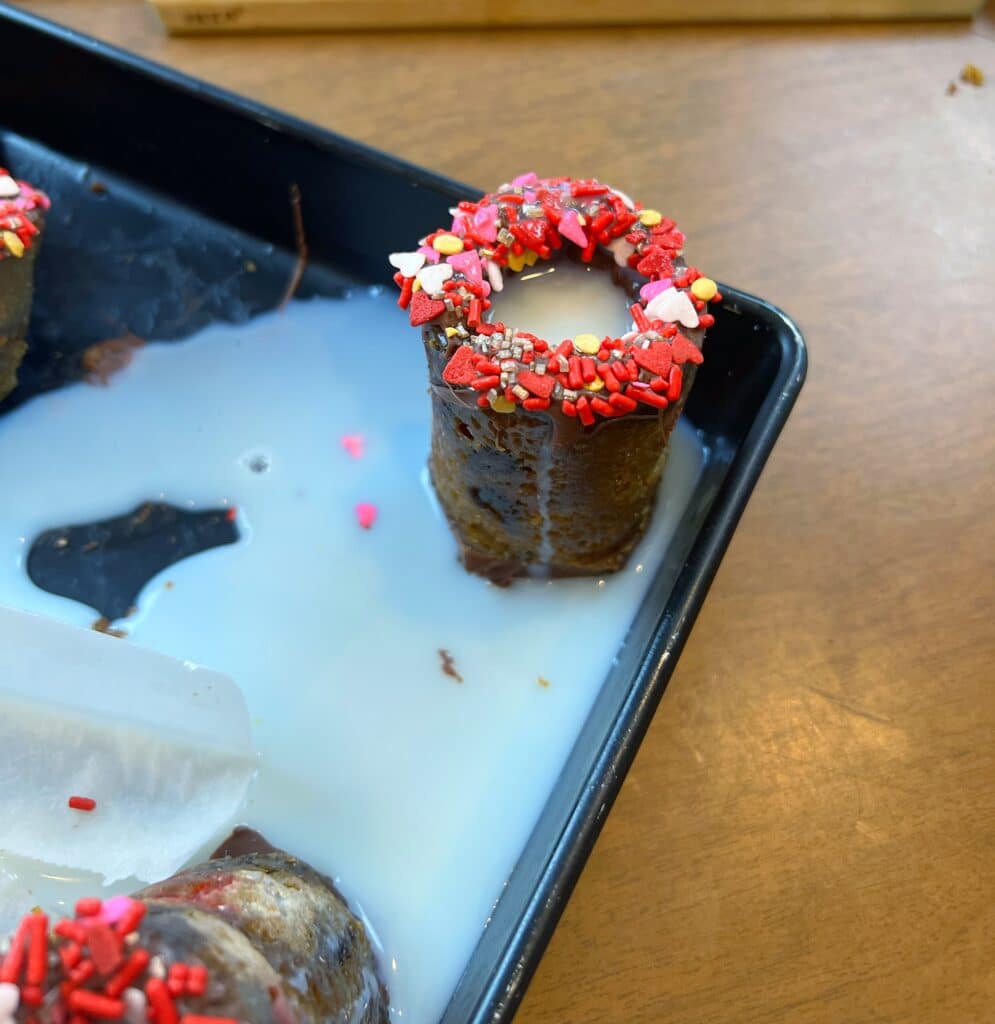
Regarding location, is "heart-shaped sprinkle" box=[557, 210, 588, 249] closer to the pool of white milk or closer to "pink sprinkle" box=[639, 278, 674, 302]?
"pink sprinkle" box=[639, 278, 674, 302]

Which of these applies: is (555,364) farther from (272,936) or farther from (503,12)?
(503,12)

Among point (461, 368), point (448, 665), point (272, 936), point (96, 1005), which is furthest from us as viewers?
point (448, 665)

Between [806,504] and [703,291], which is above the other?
[703,291]

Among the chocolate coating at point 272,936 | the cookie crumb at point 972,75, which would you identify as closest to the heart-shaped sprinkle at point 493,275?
the chocolate coating at point 272,936

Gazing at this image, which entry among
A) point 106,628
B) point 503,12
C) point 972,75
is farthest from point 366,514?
point 972,75

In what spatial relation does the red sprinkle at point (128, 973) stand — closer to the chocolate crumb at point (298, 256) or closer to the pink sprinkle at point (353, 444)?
the pink sprinkle at point (353, 444)

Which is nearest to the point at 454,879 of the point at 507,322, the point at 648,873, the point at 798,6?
the point at 648,873

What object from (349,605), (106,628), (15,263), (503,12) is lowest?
(106,628)

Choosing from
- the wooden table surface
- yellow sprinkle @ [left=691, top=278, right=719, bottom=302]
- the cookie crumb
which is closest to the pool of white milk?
the wooden table surface
